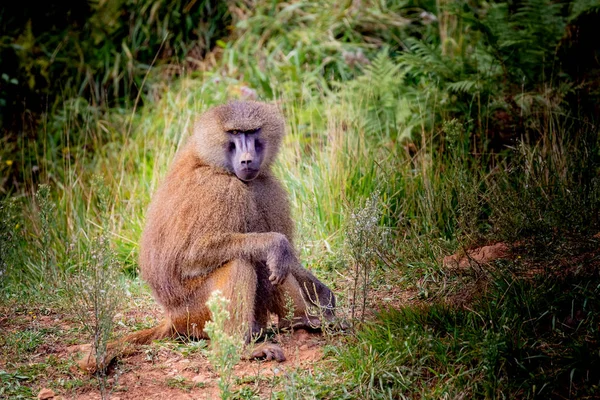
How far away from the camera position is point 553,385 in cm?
318

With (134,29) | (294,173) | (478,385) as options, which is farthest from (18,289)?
(134,29)

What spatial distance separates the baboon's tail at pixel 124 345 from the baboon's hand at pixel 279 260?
0.72 meters

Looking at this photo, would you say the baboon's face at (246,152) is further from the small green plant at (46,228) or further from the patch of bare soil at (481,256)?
the patch of bare soil at (481,256)

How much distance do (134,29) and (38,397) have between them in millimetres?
6180

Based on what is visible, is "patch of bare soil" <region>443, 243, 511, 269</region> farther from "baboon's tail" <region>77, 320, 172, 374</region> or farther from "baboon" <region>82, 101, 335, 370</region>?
"baboon's tail" <region>77, 320, 172, 374</region>

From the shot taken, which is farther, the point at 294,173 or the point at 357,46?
the point at 357,46

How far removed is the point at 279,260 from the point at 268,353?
469 millimetres

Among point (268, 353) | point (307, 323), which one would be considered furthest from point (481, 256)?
point (268, 353)

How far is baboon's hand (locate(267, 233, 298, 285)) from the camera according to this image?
151 inches

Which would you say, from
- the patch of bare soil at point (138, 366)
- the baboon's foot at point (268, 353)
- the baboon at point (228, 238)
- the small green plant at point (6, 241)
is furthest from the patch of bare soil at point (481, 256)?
the small green plant at point (6, 241)

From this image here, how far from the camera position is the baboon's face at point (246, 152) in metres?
4.06

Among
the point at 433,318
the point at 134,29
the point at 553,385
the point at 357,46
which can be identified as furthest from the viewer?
the point at 134,29

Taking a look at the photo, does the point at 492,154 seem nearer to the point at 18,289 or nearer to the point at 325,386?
the point at 325,386

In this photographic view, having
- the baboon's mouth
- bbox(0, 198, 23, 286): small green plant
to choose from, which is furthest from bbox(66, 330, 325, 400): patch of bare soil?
bbox(0, 198, 23, 286): small green plant
